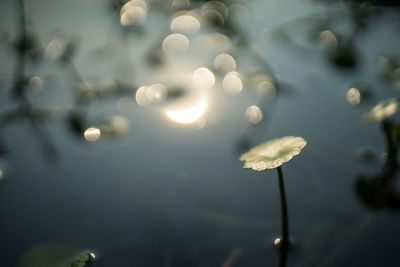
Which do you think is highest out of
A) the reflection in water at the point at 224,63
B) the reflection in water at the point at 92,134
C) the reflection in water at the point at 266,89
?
the reflection in water at the point at 224,63

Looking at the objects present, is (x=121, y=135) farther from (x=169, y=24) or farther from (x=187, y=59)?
(x=169, y=24)

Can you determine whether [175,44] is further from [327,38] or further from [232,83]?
[327,38]

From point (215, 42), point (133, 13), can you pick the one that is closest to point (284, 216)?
point (215, 42)

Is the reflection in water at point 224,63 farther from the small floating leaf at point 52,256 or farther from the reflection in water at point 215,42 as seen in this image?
the small floating leaf at point 52,256

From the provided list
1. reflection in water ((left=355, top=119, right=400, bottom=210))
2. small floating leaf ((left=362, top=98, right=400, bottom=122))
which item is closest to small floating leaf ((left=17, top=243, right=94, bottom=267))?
reflection in water ((left=355, top=119, right=400, bottom=210))

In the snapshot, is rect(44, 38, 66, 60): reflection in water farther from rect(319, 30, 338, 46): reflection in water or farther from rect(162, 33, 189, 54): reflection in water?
rect(319, 30, 338, 46): reflection in water

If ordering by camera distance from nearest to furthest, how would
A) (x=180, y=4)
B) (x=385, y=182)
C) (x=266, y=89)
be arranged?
(x=385, y=182)
(x=266, y=89)
(x=180, y=4)

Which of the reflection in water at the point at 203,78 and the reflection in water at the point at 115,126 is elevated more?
the reflection in water at the point at 203,78

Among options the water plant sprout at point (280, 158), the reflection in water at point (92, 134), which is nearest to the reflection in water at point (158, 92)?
the reflection in water at point (92, 134)
